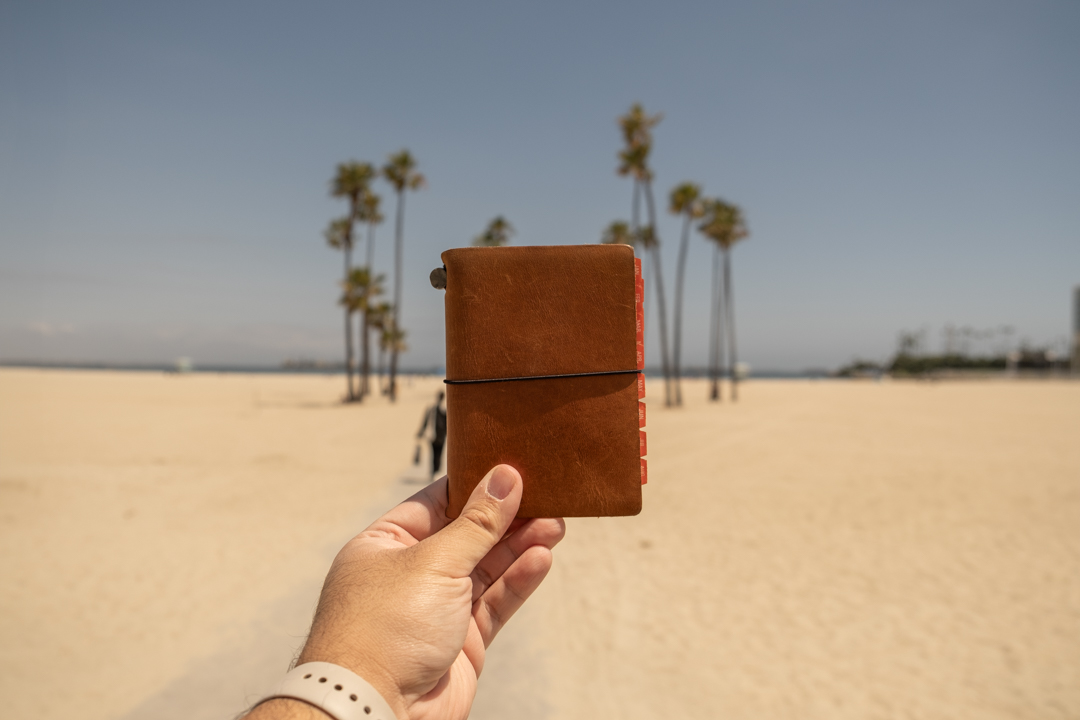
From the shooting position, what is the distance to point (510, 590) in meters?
2.12

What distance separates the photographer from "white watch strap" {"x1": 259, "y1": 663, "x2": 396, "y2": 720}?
47.1 inches

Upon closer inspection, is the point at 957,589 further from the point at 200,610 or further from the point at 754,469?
the point at 200,610

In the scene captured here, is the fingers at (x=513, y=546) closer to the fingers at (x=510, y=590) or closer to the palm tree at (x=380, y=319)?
→ the fingers at (x=510, y=590)

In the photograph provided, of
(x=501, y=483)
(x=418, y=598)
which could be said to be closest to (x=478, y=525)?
(x=501, y=483)

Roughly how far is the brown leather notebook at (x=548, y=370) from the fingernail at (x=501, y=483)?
66 mm

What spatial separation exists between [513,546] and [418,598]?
1.73ft

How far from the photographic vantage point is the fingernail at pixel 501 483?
169cm

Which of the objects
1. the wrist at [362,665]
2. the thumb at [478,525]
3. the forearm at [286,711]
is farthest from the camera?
the thumb at [478,525]

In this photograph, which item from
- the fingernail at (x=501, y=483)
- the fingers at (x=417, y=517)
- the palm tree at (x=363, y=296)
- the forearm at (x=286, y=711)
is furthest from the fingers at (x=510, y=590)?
the palm tree at (x=363, y=296)

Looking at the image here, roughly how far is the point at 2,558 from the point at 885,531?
13065 mm

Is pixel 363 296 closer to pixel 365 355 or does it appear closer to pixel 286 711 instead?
pixel 365 355

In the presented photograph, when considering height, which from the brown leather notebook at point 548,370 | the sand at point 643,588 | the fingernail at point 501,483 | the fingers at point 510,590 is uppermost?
the brown leather notebook at point 548,370

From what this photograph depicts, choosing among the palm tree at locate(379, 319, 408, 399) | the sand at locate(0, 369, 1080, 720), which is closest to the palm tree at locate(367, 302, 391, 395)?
the palm tree at locate(379, 319, 408, 399)

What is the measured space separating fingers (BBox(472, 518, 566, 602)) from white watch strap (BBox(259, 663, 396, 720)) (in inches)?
29.8
